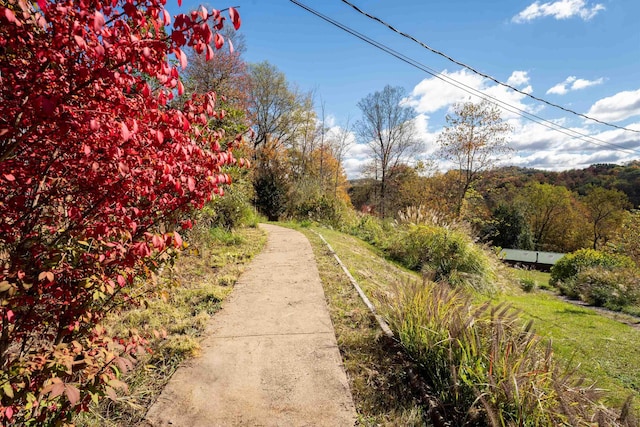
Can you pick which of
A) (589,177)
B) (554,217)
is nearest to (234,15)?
(554,217)

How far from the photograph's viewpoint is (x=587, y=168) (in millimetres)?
62531

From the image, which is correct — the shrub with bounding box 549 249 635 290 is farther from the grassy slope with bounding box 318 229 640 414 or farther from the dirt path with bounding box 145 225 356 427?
the dirt path with bounding box 145 225 356 427

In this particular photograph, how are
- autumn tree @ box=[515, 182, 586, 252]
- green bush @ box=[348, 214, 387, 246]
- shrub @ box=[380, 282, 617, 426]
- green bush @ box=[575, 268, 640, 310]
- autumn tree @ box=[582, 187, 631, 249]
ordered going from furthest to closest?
autumn tree @ box=[515, 182, 586, 252] → autumn tree @ box=[582, 187, 631, 249] → green bush @ box=[348, 214, 387, 246] → green bush @ box=[575, 268, 640, 310] → shrub @ box=[380, 282, 617, 426]

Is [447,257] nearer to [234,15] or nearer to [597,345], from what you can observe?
[597,345]

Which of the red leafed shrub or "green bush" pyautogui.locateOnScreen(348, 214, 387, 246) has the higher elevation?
the red leafed shrub

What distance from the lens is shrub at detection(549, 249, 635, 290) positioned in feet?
41.8

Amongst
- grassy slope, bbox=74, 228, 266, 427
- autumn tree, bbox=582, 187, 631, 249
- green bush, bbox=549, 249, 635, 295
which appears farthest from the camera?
autumn tree, bbox=582, 187, 631, 249

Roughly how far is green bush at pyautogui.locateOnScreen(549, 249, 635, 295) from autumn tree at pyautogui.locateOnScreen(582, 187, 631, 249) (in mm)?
28386

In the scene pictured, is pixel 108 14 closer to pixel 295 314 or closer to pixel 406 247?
pixel 295 314

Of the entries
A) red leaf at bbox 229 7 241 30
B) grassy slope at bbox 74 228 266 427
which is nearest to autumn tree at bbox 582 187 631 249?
grassy slope at bbox 74 228 266 427

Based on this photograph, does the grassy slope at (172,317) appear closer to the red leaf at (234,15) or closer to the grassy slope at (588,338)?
→ the red leaf at (234,15)

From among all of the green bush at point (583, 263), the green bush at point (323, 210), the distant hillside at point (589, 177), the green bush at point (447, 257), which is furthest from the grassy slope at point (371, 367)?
the distant hillside at point (589, 177)

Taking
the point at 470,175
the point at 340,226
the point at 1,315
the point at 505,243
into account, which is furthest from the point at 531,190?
the point at 1,315

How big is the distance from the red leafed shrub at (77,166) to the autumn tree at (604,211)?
46356 mm
